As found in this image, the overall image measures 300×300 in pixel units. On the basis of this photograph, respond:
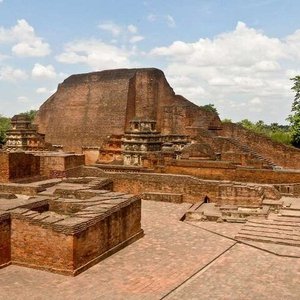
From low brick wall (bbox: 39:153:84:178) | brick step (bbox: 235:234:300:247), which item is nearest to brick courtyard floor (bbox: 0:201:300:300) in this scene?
brick step (bbox: 235:234:300:247)

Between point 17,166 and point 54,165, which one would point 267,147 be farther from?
point 17,166

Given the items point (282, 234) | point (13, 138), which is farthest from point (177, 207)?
point (13, 138)

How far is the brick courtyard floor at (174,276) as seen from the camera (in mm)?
7090

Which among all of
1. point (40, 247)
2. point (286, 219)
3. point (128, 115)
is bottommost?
point (286, 219)

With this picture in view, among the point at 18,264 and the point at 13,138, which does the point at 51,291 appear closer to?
the point at 18,264

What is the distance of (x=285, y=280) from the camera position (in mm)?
7891

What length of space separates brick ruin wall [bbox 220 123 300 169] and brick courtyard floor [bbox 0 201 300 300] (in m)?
11.3

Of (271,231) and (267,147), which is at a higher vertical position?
(267,147)

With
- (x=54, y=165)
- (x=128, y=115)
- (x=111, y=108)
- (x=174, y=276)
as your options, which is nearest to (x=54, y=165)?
(x=54, y=165)

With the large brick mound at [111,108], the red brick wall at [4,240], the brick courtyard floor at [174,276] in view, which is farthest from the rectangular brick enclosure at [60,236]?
the large brick mound at [111,108]

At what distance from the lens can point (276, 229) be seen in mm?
11031

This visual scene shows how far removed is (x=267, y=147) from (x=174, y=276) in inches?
580

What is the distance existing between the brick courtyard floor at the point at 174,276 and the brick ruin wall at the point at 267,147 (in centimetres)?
1133

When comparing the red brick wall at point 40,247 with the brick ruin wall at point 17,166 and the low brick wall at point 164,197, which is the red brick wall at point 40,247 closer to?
the brick ruin wall at point 17,166
